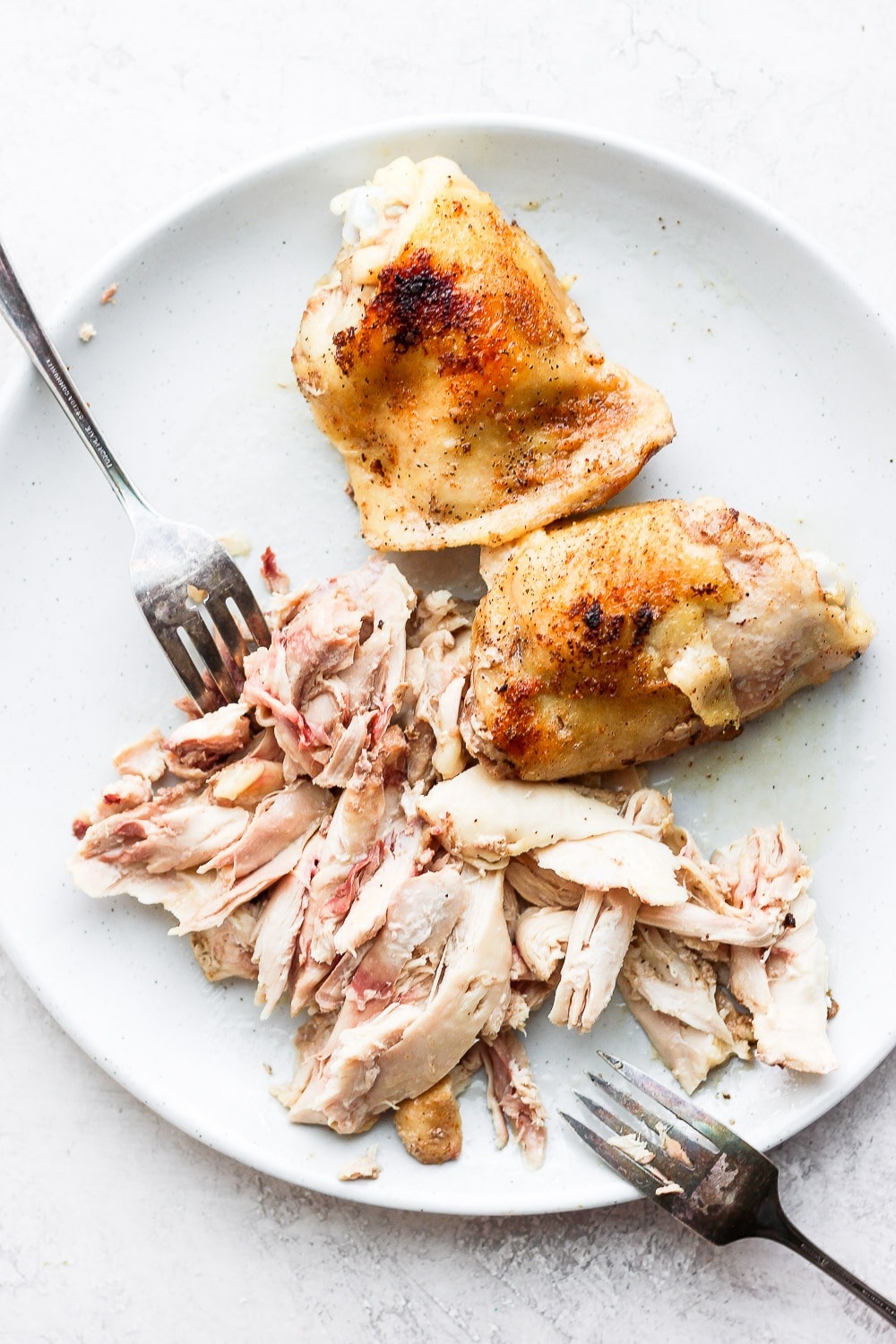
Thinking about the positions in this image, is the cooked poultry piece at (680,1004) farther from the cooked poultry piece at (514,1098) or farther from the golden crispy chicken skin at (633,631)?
the golden crispy chicken skin at (633,631)

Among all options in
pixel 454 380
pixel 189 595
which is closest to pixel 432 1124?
pixel 189 595

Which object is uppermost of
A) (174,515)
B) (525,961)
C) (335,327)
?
(335,327)

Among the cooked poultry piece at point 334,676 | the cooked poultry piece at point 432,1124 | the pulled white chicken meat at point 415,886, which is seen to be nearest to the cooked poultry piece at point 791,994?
the pulled white chicken meat at point 415,886

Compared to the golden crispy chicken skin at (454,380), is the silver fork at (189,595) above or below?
below

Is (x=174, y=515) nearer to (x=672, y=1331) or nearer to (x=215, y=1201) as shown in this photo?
(x=215, y=1201)

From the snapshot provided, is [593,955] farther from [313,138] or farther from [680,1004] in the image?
[313,138]

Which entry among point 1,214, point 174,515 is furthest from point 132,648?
point 1,214

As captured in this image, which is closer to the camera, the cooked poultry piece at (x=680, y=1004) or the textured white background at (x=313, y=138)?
the cooked poultry piece at (x=680, y=1004)
